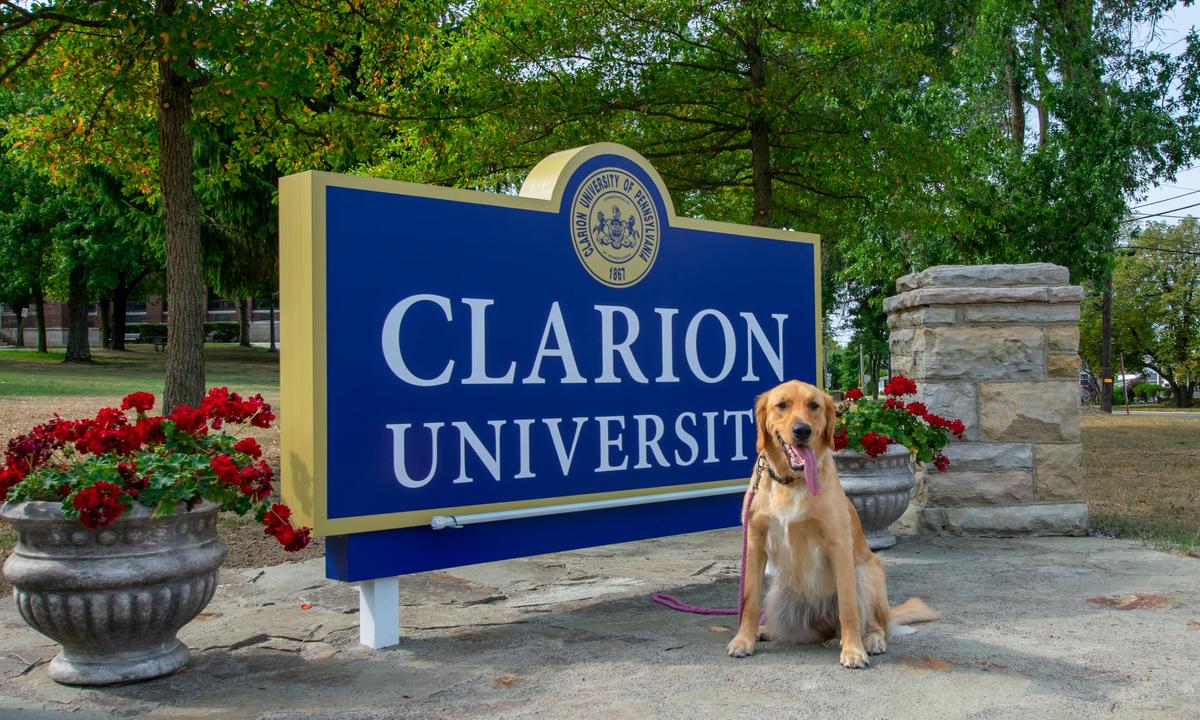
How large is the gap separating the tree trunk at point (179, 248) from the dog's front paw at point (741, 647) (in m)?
6.11

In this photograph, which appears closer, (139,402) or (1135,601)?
(139,402)

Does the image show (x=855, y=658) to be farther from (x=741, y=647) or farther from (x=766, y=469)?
(x=766, y=469)

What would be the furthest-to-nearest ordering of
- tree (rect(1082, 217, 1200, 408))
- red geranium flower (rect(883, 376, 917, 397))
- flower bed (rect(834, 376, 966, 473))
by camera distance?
tree (rect(1082, 217, 1200, 408)) → red geranium flower (rect(883, 376, 917, 397)) → flower bed (rect(834, 376, 966, 473))

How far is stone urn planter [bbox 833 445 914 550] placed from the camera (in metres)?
7.02

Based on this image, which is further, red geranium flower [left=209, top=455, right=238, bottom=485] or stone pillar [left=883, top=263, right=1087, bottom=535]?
stone pillar [left=883, top=263, right=1087, bottom=535]

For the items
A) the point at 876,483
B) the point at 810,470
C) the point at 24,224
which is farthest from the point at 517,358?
the point at 24,224

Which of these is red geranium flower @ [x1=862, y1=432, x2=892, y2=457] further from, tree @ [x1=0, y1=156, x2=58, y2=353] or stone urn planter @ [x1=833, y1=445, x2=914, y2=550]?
tree @ [x1=0, y1=156, x2=58, y2=353]

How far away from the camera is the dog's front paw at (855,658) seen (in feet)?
14.2

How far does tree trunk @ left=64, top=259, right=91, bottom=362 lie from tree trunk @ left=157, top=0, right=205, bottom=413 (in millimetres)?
25217

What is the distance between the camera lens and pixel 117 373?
26.9 m

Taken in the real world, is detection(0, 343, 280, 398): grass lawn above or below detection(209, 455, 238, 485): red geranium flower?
above

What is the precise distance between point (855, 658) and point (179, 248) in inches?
277

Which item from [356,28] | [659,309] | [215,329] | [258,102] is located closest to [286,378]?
[659,309]

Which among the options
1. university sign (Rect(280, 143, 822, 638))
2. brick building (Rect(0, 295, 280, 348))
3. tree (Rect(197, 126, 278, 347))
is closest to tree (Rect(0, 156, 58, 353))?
tree (Rect(197, 126, 278, 347))
